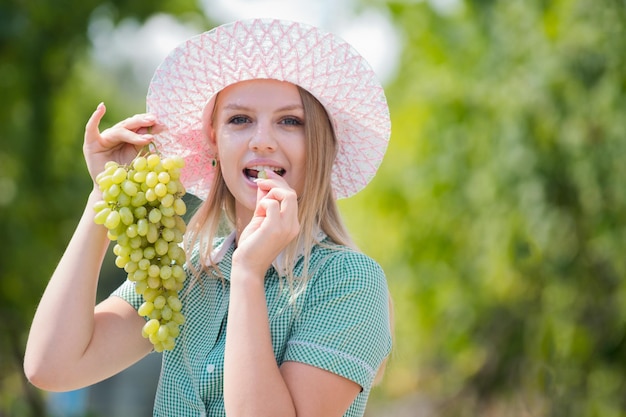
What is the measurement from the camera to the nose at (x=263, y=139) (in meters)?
1.98

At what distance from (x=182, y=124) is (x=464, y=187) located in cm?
465

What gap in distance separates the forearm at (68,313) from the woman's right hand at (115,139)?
0.11 meters

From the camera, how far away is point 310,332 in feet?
6.08

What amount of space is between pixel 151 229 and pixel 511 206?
4.43 meters

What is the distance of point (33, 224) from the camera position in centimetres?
800

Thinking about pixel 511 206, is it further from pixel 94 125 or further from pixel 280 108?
pixel 94 125

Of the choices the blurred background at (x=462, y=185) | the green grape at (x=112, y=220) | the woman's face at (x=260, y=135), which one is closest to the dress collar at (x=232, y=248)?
the woman's face at (x=260, y=135)

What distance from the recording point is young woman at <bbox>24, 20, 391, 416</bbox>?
5.91ft

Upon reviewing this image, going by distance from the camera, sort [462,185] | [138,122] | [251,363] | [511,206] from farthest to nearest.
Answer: [462,185] → [511,206] → [138,122] → [251,363]

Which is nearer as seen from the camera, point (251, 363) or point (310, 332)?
point (251, 363)

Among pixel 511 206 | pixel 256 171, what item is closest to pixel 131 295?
pixel 256 171

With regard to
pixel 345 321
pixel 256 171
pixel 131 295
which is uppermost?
pixel 256 171

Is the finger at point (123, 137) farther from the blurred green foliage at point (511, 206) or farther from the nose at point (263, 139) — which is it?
the blurred green foliage at point (511, 206)

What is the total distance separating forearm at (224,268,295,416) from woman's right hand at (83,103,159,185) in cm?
50
